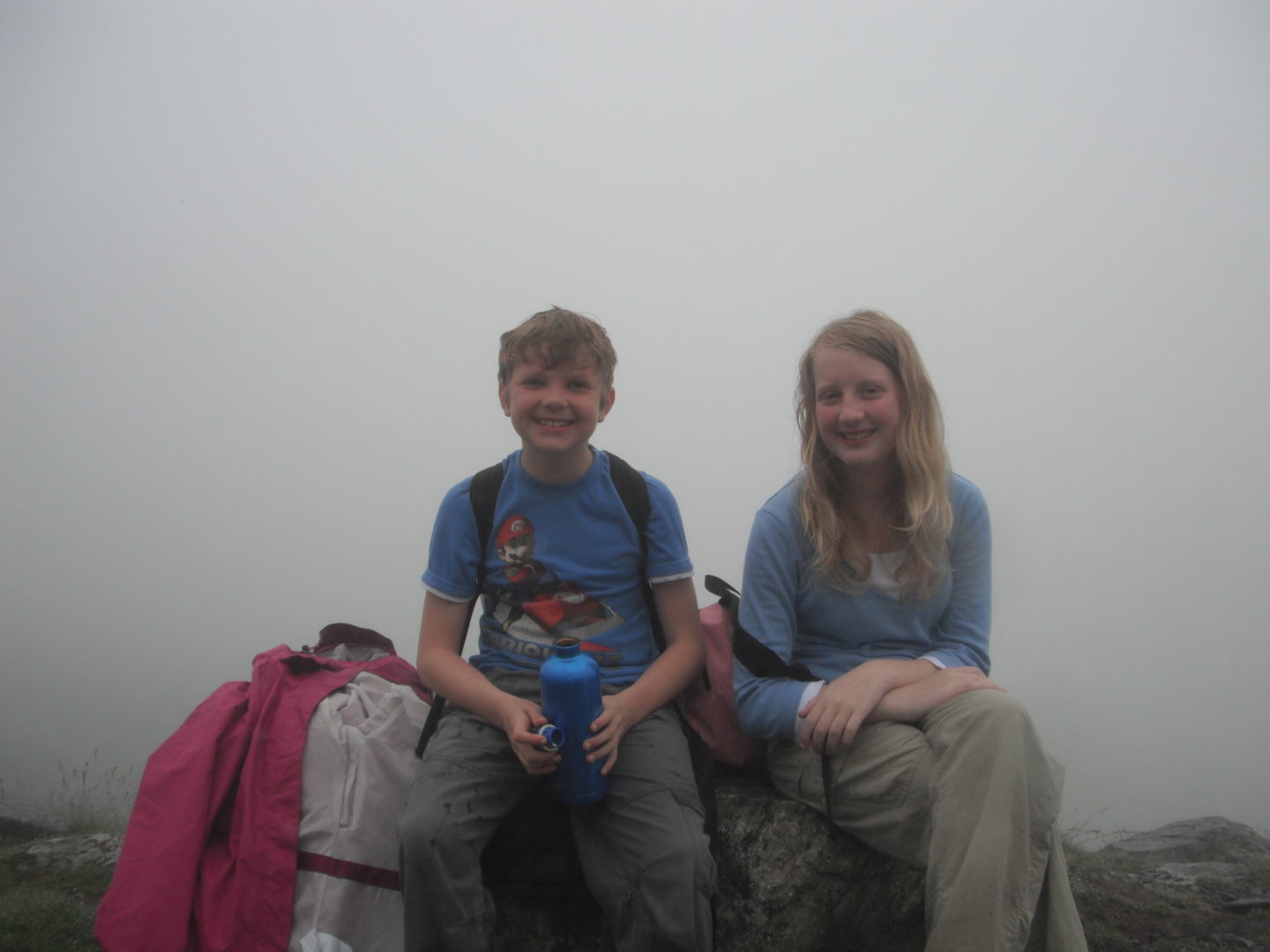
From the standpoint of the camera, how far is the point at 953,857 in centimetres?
142

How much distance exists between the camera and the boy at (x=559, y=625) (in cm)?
163

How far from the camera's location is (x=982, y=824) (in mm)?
1403

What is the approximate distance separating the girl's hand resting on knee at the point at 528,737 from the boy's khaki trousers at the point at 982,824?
723 millimetres

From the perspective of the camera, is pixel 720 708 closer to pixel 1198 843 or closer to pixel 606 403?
pixel 606 403

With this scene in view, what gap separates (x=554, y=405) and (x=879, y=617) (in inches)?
39.1

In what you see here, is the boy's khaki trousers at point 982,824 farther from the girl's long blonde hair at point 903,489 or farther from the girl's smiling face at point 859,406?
the girl's smiling face at point 859,406

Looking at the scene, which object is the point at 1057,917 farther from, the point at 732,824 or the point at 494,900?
the point at 494,900

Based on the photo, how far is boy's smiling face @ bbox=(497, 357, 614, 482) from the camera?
6.44ft

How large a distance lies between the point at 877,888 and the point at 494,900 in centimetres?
92

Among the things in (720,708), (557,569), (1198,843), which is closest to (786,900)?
(720,708)

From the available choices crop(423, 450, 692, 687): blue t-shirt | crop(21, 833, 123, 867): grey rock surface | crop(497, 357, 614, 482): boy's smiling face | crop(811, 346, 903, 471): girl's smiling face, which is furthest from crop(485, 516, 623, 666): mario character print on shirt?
crop(21, 833, 123, 867): grey rock surface

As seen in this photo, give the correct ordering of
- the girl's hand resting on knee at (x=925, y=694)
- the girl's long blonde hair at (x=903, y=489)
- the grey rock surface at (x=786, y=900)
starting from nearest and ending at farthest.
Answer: the girl's hand resting on knee at (x=925, y=694) < the grey rock surface at (x=786, y=900) < the girl's long blonde hair at (x=903, y=489)

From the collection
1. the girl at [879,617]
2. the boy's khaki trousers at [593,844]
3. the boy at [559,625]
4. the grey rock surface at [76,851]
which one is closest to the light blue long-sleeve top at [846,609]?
the girl at [879,617]

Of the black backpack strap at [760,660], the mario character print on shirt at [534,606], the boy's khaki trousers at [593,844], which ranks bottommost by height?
the boy's khaki trousers at [593,844]
